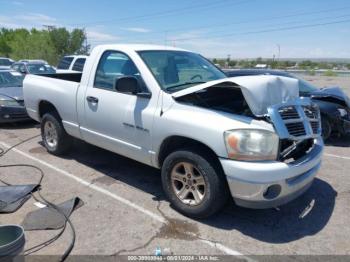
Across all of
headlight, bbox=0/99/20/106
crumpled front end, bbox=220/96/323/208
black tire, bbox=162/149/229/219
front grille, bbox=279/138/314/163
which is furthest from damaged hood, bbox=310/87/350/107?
headlight, bbox=0/99/20/106

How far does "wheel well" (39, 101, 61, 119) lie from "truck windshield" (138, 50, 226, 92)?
2368 millimetres

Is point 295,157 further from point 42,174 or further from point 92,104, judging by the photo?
point 42,174

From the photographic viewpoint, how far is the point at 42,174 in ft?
17.3

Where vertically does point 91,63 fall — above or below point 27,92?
above

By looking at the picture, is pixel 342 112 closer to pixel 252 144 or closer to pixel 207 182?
pixel 252 144

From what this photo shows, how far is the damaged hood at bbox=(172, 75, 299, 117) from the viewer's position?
348 centimetres

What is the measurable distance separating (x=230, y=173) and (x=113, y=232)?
140 centimetres

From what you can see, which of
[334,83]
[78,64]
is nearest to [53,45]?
[334,83]

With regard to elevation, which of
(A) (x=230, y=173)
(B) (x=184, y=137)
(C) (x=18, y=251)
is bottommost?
(C) (x=18, y=251)

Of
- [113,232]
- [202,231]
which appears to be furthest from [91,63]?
[202,231]

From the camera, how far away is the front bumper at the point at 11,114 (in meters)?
8.42

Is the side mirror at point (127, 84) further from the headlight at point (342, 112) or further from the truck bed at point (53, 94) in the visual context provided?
the headlight at point (342, 112)

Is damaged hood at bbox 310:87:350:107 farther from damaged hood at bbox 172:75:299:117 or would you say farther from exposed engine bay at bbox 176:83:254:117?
exposed engine bay at bbox 176:83:254:117

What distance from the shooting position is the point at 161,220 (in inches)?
152
